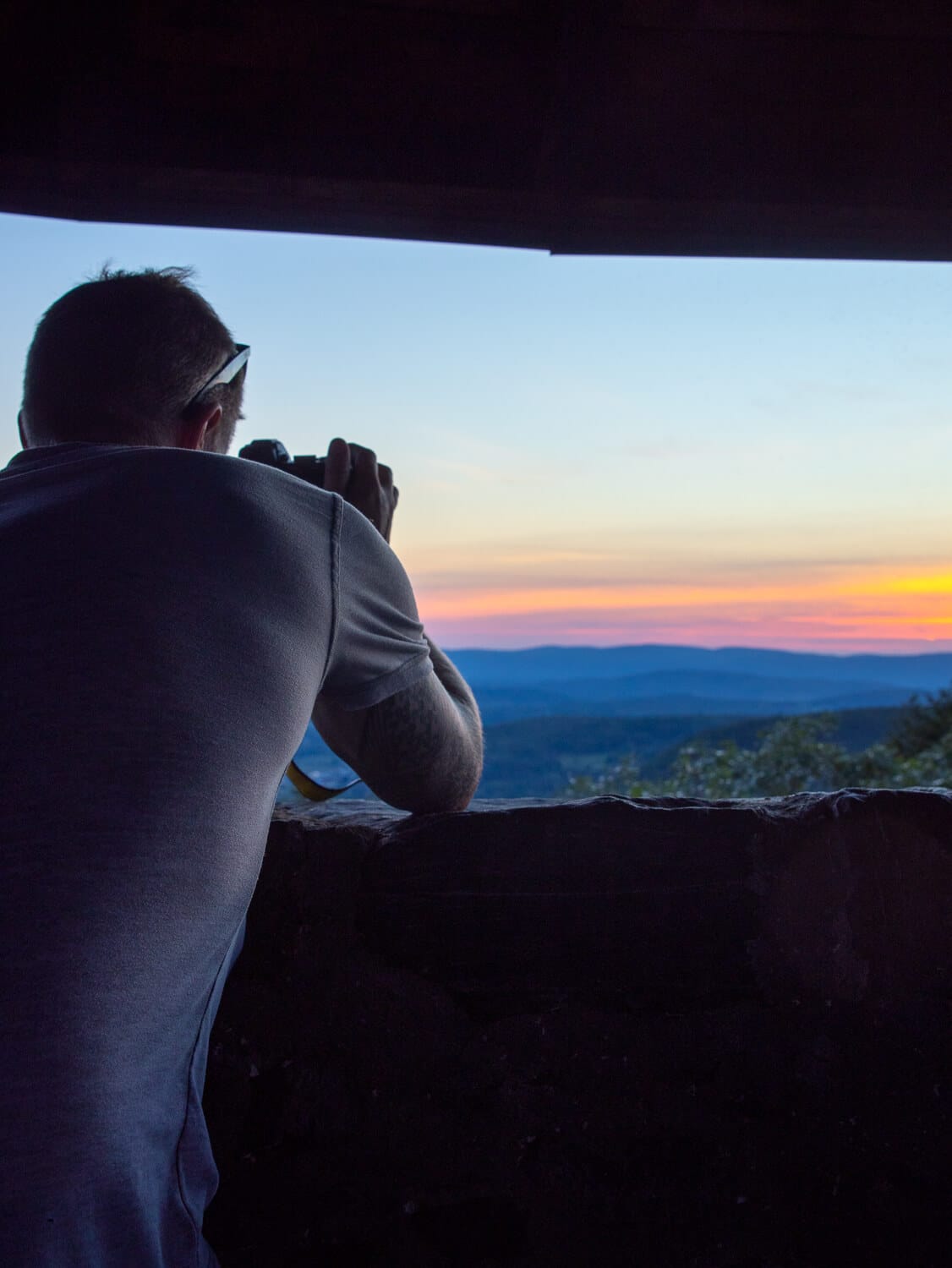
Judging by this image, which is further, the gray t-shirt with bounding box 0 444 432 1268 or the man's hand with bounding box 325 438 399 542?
the man's hand with bounding box 325 438 399 542

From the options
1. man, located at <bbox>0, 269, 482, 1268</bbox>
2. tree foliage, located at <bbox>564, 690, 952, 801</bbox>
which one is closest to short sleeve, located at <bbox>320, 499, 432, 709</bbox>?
man, located at <bbox>0, 269, 482, 1268</bbox>

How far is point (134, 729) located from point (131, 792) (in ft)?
0.18

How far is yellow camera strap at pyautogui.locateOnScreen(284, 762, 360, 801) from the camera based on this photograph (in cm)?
124

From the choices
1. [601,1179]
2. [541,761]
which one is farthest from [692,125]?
[541,761]

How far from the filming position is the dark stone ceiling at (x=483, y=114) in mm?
1646

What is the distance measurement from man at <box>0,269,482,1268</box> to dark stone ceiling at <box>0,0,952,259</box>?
0.73 m

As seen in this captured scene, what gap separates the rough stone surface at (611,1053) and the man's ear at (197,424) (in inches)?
23.3

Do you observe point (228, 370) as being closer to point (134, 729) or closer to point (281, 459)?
point (281, 459)

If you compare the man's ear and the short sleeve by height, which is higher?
the man's ear

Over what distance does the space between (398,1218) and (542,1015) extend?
31 cm

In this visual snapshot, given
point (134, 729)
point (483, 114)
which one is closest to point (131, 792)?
point (134, 729)

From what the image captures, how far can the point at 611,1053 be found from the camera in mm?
1221

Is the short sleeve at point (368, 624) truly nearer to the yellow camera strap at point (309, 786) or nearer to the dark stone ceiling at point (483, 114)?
the yellow camera strap at point (309, 786)

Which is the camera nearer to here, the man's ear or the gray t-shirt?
the man's ear
